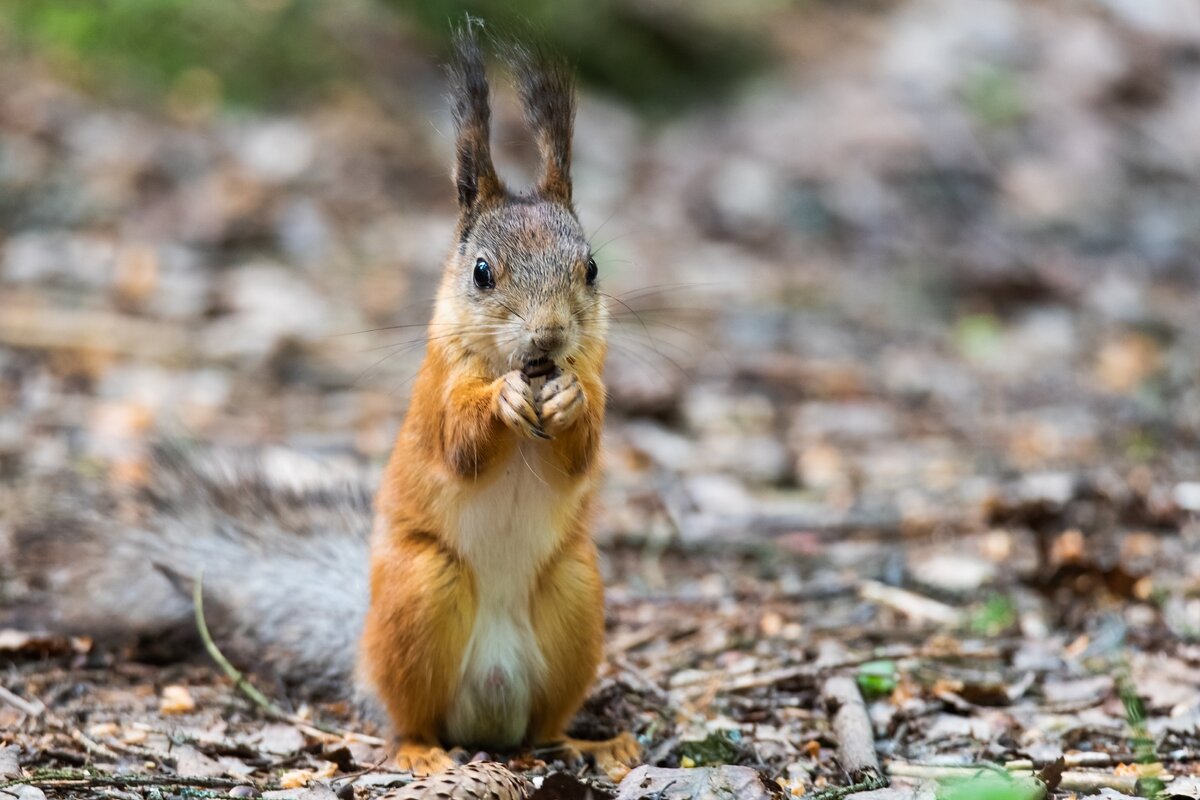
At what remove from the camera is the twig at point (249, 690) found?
2600 mm

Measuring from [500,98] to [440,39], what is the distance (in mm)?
484

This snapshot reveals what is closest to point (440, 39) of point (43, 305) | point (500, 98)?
point (500, 98)

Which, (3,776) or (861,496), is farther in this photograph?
(861,496)

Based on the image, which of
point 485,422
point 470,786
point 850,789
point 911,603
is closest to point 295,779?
point 470,786

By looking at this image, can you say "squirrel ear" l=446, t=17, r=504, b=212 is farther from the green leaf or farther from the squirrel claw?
the green leaf

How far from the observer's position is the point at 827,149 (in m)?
7.96

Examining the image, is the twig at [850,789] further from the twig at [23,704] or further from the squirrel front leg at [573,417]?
the twig at [23,704]

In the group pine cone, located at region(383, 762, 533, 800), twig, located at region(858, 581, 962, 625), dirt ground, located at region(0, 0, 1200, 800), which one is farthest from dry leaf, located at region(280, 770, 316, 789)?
twig, located at region(858, 581, 962, 625)

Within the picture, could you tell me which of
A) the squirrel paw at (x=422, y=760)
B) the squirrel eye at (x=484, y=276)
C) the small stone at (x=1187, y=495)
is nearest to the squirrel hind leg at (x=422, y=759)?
the squirrel paw at (x=422, y=760)

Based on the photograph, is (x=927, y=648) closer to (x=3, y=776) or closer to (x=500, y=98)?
(x=3, y=776)

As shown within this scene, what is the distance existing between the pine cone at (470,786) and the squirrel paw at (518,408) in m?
0.57

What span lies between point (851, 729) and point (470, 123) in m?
1.39

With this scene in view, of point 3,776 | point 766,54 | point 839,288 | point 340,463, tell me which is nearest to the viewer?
point 3,776

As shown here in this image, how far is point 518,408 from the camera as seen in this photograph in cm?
227
